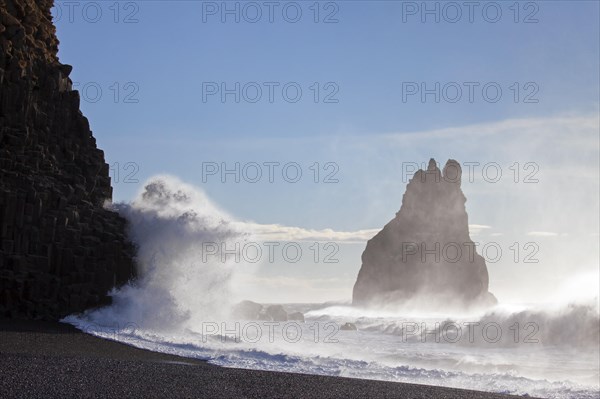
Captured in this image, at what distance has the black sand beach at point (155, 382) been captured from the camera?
42.9 ft

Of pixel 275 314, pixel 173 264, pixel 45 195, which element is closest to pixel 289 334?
pixel 173 264

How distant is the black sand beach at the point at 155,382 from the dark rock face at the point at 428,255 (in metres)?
52.1

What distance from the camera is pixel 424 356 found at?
2489cm

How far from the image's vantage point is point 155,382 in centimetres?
1432

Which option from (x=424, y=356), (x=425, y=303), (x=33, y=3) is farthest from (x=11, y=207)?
(x=425, y=303)

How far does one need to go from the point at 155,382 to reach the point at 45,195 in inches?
669

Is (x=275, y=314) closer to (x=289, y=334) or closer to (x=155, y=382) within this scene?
(x=289, y=334)

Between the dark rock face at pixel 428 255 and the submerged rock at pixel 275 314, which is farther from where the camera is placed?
the dark rock face at pixel 428 255

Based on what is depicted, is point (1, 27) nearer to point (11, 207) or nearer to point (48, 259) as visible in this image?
point (11, 207)

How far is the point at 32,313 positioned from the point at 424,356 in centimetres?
1547

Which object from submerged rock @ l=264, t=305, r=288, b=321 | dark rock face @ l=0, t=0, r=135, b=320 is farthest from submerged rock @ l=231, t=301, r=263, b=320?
dark rock face @ l=0, t=0, r=135, b=320

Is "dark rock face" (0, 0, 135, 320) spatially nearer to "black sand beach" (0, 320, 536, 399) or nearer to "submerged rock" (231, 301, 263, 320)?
"submerged rock" (231, 301, 263, 320)

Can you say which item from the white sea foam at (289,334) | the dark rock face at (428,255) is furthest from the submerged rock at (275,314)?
the dark rock face at (428,255)

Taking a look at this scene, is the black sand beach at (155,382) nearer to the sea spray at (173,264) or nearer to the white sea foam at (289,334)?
the white sea foam at (289,334)
